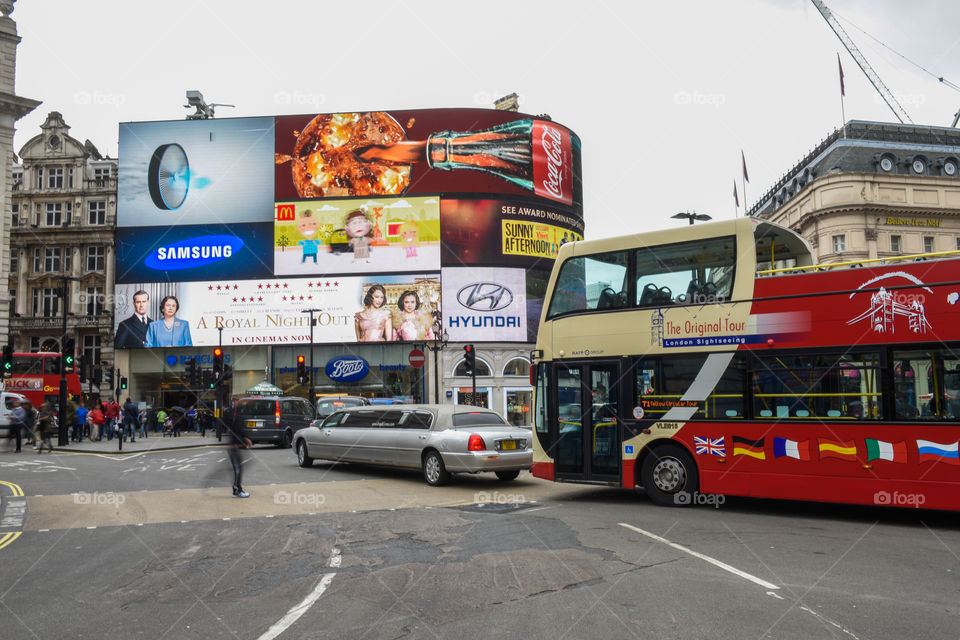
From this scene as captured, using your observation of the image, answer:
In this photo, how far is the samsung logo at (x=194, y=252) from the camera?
54812mm

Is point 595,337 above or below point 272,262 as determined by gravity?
below

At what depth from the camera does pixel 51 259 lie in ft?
194

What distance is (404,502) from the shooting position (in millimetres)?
12172

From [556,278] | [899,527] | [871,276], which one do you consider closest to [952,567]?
[899,527]

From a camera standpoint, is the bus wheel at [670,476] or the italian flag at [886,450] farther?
the bus wheel at [670,476]

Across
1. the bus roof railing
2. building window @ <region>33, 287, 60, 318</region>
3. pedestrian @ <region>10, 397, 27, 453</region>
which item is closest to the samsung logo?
building window @ <region>33, 287, 60, 318</region>

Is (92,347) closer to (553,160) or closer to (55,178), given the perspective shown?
(55,178)

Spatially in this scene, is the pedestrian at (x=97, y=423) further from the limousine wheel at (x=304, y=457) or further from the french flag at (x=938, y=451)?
the french flag at (x=938, y=451)

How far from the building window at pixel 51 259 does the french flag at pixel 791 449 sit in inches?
2388

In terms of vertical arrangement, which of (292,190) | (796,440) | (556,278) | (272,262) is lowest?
(796,440)

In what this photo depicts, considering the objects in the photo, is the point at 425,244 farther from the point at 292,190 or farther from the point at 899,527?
the point at 899,527

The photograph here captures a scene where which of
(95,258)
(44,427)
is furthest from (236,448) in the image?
(95,258)

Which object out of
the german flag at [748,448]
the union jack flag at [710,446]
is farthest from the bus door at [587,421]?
the german flag at [748,448]

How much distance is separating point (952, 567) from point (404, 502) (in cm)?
750
